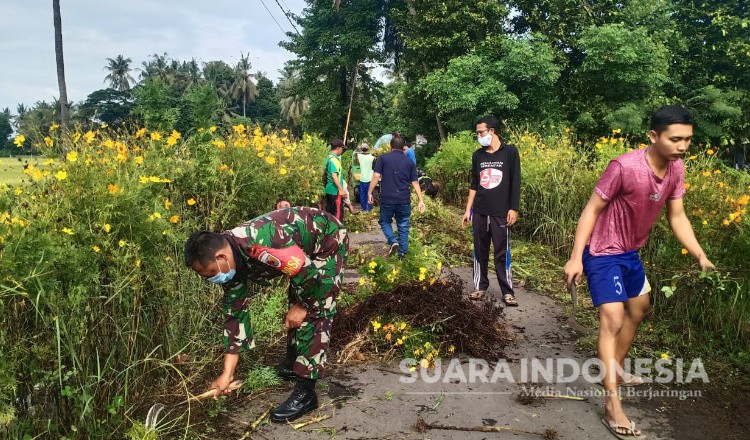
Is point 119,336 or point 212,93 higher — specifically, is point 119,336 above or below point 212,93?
below

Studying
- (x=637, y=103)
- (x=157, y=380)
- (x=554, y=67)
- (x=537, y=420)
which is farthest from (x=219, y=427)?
(x=637, y=103)

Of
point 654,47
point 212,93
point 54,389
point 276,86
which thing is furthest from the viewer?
point 276,86

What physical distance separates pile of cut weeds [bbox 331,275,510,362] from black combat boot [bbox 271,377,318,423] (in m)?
0.93

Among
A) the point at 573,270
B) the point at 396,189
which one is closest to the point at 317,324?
the point at 573,270

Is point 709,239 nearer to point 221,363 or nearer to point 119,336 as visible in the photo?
point 221,363

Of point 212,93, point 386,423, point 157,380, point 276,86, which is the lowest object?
point 386,423

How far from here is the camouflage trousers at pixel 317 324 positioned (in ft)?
10.6

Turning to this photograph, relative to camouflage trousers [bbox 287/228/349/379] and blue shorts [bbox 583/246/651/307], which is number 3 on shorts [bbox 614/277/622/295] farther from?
camouflage trousers [bbox 287/228/349/379]

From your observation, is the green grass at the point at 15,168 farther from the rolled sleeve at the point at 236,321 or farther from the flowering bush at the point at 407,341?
the flowering bush at the point at 407,341

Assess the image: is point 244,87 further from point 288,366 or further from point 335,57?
point 288,366

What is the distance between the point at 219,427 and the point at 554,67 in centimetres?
1913

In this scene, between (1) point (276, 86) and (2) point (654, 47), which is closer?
(2) point (654, 47)

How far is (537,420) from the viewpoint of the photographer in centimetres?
320

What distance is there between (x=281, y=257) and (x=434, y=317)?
1865 millimetres
